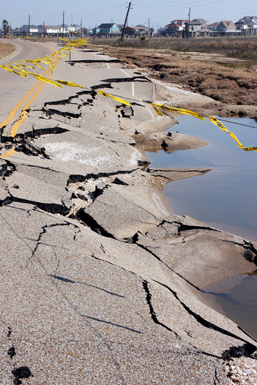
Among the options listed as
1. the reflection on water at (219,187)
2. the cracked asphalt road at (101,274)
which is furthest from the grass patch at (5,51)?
the cracked asphalt road at (101,274)

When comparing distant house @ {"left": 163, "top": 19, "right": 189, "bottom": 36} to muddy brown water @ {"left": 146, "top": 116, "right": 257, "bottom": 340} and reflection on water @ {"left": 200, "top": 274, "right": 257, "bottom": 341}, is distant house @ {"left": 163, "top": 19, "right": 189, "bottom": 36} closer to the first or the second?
muddy brown water @ {"left": 146, "top": 116, "right": 257, "bottom": 340}

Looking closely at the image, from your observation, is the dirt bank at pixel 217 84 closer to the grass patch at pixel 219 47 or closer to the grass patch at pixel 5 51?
the grass patch at pixel 219 47

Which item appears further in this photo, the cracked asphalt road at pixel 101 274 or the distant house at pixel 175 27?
the distant house at pixel 175 27

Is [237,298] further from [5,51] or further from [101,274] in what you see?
[5,51]

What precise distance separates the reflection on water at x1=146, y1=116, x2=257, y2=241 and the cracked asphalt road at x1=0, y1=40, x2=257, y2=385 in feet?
2.34

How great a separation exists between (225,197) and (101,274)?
475cm

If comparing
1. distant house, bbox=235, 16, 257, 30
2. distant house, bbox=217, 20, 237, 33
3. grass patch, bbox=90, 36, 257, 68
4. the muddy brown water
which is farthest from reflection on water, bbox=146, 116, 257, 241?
distant house, bbox=235, 16, 257, 30

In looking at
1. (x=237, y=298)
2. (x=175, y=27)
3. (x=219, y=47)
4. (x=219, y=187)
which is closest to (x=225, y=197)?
(x=219, y=187)

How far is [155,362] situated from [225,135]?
11234mm

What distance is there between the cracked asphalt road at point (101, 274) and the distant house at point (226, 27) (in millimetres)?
149135

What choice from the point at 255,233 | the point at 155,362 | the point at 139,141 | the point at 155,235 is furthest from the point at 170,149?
the point at 155,362

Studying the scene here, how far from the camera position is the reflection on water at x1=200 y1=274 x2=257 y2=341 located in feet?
12.7

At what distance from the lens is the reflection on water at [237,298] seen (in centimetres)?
387

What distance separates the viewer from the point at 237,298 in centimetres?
426
